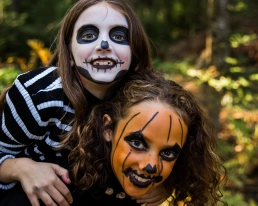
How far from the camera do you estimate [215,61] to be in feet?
14.4

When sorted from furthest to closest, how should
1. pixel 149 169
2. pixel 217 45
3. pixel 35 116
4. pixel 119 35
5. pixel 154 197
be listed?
pixel 217 45 → pixel 154 197 → pixel 119 35 → pixel 35 116 → pixel 149 169

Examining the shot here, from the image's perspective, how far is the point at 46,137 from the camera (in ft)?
6.42

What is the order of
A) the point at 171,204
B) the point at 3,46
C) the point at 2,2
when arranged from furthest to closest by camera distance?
the point at 2,2 < the point at 3,46 < the point at 171,204

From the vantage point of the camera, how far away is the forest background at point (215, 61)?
4336 mm

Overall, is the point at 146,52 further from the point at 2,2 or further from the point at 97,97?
the point at 2,2

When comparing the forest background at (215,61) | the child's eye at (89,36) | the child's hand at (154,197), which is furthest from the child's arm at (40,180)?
the forest background at (215,61)

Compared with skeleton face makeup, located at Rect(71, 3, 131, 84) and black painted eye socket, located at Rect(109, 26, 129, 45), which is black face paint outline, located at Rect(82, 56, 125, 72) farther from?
black painted eye socket, located at Rect(109, 26, 129, 45)

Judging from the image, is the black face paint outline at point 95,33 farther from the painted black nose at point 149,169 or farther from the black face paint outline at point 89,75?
the painted black nose at point 149,169

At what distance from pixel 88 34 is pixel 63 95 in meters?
0.30

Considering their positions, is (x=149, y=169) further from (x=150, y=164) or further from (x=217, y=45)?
(x=217, y=45)

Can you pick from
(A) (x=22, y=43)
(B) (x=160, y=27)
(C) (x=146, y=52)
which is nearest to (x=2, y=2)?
(A) (x=22, y=43)

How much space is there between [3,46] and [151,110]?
8199mm

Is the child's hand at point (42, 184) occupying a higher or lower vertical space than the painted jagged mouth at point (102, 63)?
lower

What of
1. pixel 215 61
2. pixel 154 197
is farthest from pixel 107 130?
pixel 215 61
